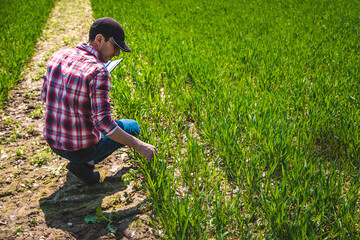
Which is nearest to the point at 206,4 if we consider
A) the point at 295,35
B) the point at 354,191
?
the point at 295,35

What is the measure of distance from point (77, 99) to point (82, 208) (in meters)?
1.01

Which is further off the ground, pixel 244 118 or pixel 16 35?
pixel 244 118

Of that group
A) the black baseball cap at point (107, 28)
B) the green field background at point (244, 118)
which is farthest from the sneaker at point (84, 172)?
the black baseball cap at point (107, 28)

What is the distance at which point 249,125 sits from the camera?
2.67 m

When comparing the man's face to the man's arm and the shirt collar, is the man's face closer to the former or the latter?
the shirt collar

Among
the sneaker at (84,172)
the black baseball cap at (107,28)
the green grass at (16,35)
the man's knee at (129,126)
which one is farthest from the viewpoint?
the green grass at (16,35)

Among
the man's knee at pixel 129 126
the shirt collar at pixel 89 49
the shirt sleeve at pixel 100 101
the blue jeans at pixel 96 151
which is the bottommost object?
the blue jeans at pixel 96 151

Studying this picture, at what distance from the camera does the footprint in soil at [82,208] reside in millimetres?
1961

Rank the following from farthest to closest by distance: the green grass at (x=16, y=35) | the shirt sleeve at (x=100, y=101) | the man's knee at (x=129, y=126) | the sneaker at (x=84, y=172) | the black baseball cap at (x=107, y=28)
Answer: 1. the green grass at (x=16, y=35)
2. the man's knee at (x=129, y=126)
3. the sneaker at (x=84, y=172)
4. the black baseball cap at (x=107, y=28)
5. the shirt sleeve at (x=100, y=101)

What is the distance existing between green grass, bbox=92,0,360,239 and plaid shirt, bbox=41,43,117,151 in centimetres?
64

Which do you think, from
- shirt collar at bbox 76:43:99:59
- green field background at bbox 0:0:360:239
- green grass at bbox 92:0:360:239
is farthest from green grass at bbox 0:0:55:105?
shirt collar at bbox 76:43:99:59

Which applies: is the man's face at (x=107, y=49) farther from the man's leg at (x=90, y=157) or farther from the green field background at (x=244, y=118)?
the green field background at (x=244, y=118)

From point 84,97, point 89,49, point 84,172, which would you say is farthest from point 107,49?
point 84,172

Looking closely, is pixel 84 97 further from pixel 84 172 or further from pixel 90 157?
pixel 84 172
